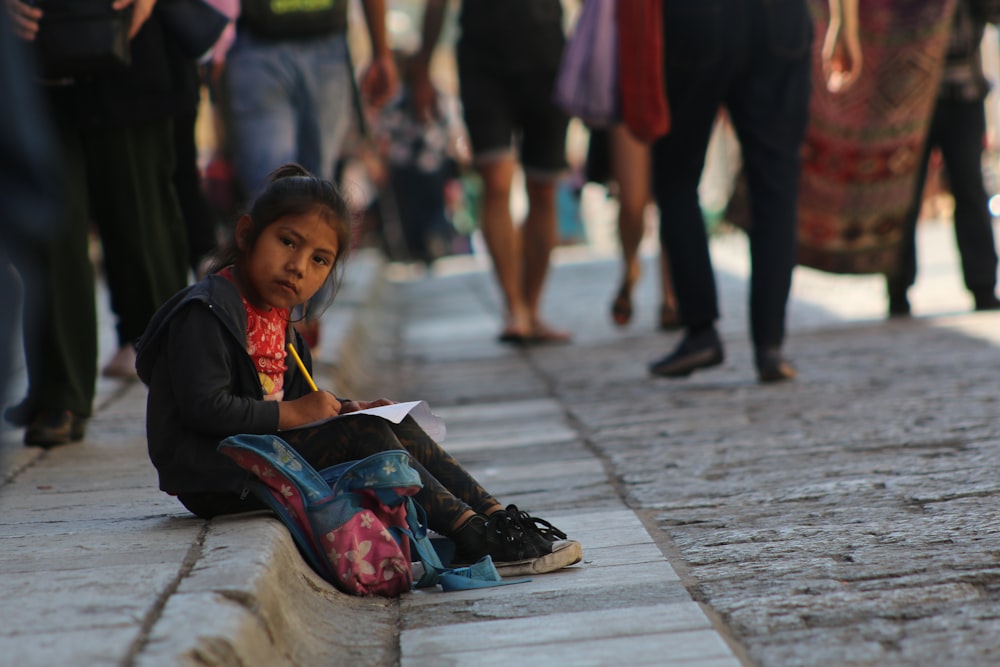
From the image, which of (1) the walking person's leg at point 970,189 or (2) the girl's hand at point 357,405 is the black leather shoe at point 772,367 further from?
(2) the girl's hand at point 357,405

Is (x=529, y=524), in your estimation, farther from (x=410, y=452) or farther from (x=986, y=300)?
(x=986, y=300)

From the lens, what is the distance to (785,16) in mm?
5277

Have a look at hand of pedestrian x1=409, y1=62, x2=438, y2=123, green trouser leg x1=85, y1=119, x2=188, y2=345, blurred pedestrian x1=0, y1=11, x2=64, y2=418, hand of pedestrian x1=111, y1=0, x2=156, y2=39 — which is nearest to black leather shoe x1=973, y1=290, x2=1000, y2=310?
hand of pedestrian x1=409, y1=62, x2=438, y2=123

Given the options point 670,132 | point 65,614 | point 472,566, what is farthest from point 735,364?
point 65,614

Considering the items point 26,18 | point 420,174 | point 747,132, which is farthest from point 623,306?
point 420,174

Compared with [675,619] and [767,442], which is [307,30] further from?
[675,619]

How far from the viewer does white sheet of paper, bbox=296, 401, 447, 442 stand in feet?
9.68

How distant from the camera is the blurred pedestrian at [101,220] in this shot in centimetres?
420

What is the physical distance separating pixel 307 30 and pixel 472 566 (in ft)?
10.5

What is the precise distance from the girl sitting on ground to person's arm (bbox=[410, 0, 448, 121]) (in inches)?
173

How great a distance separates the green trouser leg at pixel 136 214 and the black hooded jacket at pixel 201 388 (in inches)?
51.9

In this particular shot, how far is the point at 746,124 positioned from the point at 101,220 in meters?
2.28

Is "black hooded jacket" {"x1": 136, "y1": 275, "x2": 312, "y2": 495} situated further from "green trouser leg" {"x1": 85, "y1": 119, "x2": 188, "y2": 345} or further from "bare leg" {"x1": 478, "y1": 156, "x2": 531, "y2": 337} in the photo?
"bare leg" {"x1": 478, "y1": 156, "x2": 531, "y2": 337}

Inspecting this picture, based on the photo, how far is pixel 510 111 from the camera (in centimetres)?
730
